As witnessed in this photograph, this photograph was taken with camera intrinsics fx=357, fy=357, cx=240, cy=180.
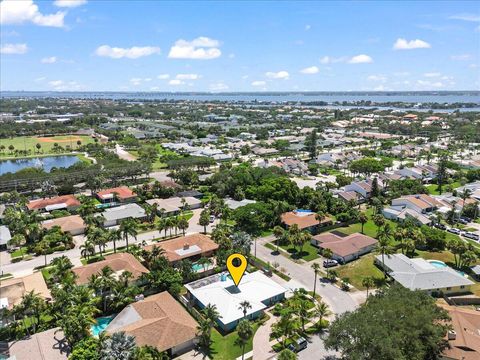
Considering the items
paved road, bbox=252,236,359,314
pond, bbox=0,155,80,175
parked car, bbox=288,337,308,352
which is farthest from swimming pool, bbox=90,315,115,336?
pond, bbox=0,155,80,175

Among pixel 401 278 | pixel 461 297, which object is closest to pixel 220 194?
pixel 401 278

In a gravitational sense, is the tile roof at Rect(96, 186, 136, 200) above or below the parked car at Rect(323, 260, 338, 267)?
above

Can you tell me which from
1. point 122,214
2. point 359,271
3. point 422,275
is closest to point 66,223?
point 122,214

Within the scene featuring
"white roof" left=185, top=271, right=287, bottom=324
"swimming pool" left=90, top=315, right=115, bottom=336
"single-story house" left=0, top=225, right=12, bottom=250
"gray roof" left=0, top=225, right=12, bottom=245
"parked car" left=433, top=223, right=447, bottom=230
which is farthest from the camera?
"parked car" left=433, top=223, right=447, bottom=230

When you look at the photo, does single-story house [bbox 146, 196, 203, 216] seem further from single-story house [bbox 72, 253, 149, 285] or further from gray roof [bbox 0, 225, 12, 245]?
gray roof [bbox 0, 225, 12, 245]

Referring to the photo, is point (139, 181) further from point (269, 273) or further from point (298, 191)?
point (269, 273)

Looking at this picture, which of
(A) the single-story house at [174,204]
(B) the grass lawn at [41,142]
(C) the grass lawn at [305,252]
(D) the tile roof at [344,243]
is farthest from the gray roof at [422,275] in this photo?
(B) the grass lawn at [41,142]
